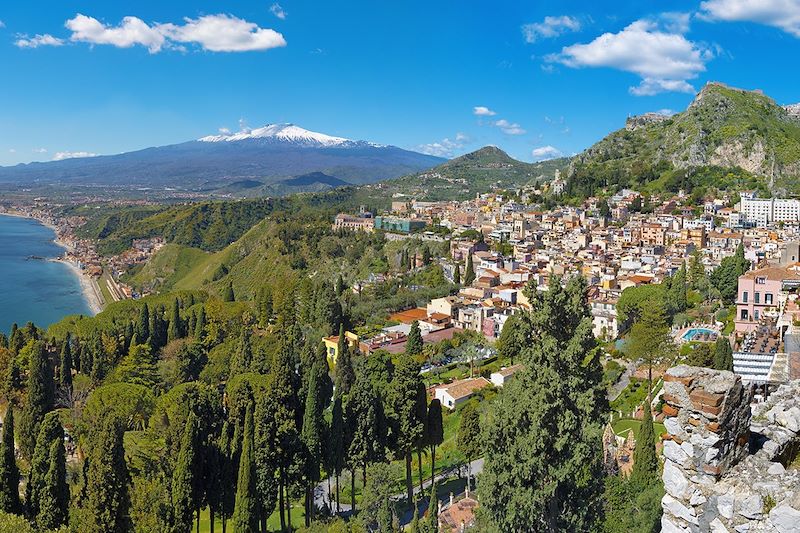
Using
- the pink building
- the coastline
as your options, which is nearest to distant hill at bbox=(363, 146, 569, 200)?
the coastline

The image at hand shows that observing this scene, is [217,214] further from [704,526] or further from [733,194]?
[704,526]

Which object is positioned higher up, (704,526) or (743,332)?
(704,526)

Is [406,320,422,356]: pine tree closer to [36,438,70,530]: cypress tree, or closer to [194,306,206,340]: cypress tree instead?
[194,306,206,340]: cypress tree

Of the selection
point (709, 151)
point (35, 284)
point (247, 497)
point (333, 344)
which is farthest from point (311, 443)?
point (709, 151)

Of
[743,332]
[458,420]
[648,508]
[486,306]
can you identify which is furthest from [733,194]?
[648,508]

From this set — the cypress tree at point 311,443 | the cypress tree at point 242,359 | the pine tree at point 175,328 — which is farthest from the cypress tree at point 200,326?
the cypress tree at point 311,443

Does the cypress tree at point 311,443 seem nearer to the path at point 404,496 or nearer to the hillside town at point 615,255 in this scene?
the path at point 404,496

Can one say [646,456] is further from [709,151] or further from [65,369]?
[709,151]
